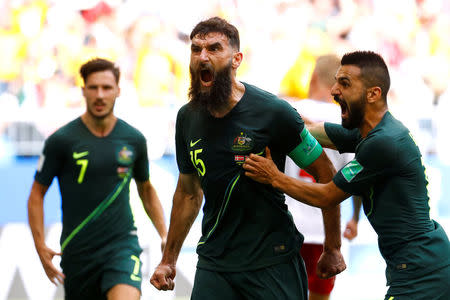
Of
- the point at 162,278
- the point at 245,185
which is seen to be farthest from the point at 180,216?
the point at 245,185

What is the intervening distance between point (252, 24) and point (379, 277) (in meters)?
5.93

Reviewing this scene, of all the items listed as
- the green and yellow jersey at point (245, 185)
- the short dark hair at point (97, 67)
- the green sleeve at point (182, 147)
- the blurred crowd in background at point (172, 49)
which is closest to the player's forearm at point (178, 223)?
the green sleeve at point (182, 147)

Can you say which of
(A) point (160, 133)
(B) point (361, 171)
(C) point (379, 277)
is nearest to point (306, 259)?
(B) point (361, 171)

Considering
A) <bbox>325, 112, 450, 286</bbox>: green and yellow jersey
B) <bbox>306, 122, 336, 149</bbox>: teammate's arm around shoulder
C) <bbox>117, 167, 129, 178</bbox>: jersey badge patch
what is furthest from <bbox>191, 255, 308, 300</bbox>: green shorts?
<bbox>117, 167, 129, 178</bbox>: jersey badge patch

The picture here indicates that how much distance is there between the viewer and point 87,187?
578cm

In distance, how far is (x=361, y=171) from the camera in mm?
4078

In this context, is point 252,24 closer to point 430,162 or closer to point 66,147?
point 430,162

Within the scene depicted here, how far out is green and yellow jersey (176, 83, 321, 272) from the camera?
422 centimetres

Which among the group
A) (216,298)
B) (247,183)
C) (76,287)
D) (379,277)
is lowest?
(379,277)

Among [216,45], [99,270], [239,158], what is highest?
[216,45]

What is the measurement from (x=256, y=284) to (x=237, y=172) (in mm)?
619

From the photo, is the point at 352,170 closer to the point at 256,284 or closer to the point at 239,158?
the point at 239,158

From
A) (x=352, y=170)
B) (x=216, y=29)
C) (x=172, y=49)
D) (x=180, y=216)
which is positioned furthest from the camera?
(x=172, y=49)

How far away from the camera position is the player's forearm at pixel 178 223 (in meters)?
4.62
